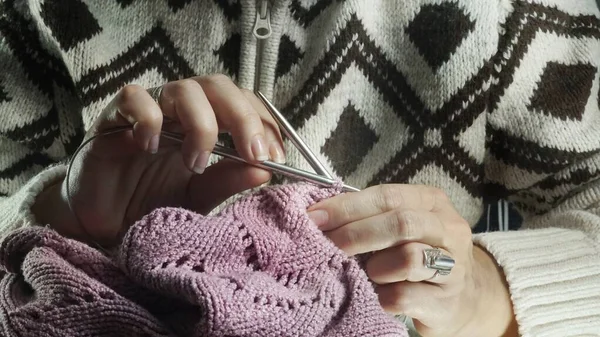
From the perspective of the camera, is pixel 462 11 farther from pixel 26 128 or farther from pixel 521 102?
pixel 26 128

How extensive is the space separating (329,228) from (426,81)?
0.24 m

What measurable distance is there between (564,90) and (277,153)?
0.32 metres

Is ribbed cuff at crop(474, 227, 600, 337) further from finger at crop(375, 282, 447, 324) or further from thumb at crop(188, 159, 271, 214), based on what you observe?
thumb at crop(188, 159, 271, 214)

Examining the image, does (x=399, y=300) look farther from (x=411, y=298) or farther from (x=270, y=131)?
(x=270, y=131)

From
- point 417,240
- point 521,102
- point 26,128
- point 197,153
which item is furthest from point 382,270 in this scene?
point 26,128

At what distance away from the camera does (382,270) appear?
421 mm

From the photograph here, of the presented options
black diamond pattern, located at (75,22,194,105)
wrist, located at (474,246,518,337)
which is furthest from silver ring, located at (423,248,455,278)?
black diamond pattern, located at (75,22,194,105)

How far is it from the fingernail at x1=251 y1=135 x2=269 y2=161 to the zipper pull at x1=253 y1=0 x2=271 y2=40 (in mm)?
184

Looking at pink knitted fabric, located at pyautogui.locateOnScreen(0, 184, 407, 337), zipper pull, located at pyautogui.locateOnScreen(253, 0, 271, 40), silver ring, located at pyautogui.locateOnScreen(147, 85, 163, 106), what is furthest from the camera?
zipper pull, located at pyautogui.locateOnScreen(253, 0, 271, 40)

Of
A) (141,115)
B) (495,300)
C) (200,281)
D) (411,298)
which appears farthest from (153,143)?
(495,300)

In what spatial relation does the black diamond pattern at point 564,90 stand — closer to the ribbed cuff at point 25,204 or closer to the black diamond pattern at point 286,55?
the black diamond pattern at point 286,55

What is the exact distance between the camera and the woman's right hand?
42 cm

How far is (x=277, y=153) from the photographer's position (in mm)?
443

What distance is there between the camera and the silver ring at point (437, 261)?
1.43 feet
